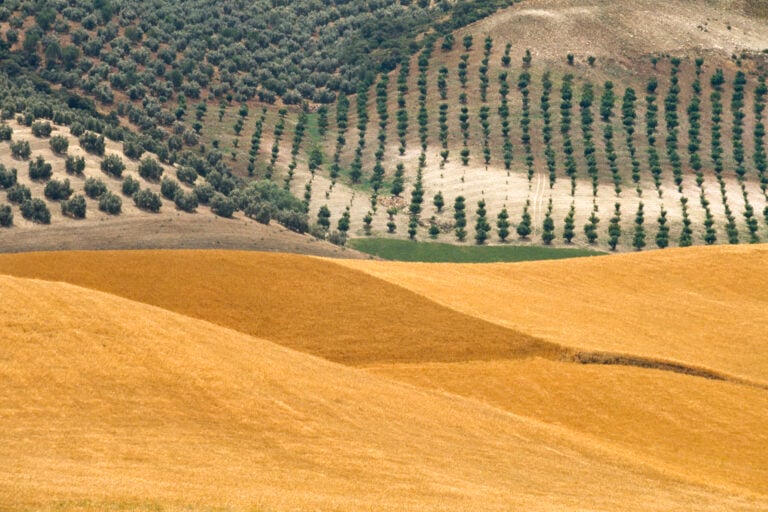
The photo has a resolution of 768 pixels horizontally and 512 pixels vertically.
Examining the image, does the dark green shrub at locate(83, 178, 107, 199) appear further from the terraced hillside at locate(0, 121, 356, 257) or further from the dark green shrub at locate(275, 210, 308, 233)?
the dark green shrub at locate(275, 210, 308, 233)

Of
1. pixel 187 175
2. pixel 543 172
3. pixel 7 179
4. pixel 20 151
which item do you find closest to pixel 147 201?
pixel 187 175

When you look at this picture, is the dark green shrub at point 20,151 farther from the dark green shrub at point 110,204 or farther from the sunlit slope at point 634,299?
the sunlit slope at point 634,299

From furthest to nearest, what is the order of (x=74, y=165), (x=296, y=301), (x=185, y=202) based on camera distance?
(x=185, y=202) < (x=74, y=165) < (x=296, y=301)

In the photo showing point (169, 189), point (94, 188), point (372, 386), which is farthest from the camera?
point (169, 189)

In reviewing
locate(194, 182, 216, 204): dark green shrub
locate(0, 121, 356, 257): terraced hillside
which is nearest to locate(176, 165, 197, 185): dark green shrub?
locate(0, 121, 356, 257): terraced hillside

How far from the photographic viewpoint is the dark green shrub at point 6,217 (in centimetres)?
12975

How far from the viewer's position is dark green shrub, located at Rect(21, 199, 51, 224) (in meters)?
132

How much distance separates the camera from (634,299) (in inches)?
3784

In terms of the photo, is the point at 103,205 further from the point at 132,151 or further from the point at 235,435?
the point at 235,435

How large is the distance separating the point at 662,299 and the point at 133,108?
12032 centimetres

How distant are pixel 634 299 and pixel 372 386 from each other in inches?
1496

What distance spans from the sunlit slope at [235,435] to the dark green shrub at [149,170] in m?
82.8

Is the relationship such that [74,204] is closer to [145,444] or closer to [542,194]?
[542,194]

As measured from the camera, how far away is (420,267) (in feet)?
328
